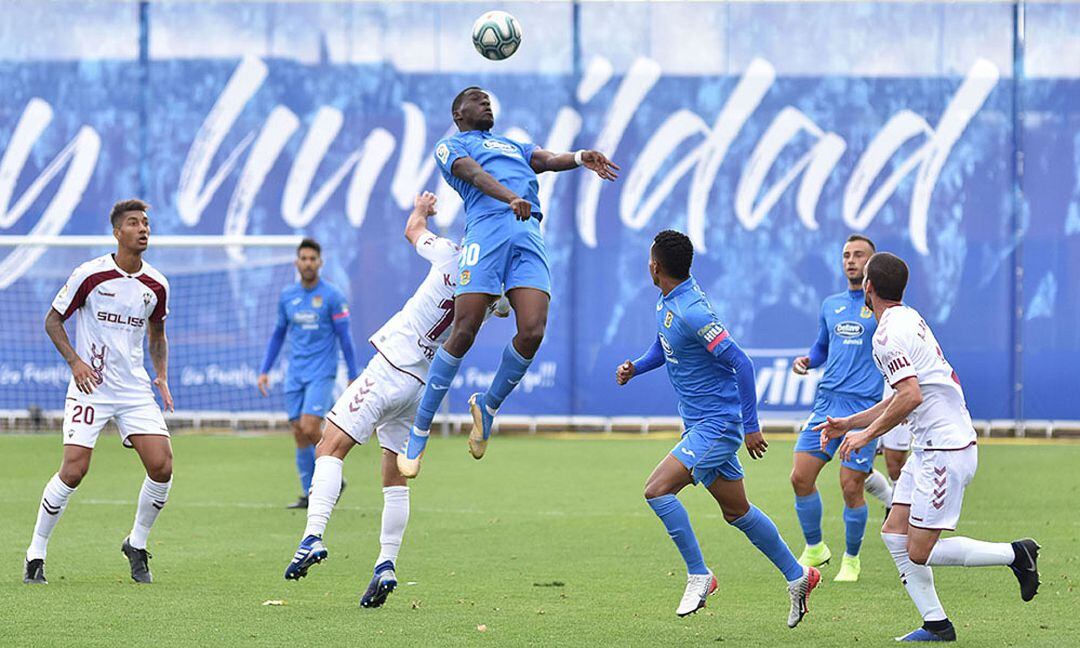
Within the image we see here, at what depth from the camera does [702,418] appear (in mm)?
8750

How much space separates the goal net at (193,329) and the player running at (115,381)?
42.0ft

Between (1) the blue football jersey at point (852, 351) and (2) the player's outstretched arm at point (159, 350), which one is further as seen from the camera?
(1) the blue football jersey at point (852, 351)

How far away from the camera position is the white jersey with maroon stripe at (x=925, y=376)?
7.86 m

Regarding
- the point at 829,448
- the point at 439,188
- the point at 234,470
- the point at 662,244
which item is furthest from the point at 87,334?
the point at 439,188

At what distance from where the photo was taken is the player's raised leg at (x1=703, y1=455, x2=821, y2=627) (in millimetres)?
8609

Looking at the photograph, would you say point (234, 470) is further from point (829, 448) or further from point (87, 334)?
point (829, 448)

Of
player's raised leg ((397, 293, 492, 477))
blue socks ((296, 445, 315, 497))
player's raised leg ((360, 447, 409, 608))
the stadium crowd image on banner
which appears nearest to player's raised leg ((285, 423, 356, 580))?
player's raised leg ((360, 447, 409, 608))

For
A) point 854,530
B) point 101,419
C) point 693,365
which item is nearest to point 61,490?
point 101,419

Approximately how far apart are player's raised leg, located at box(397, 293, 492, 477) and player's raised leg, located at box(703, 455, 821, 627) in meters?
1.58

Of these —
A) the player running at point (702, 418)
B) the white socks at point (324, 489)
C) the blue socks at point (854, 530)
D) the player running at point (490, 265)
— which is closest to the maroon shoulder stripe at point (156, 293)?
the white socks at point (324, 489)

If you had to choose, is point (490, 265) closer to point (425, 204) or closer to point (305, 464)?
point (425, 204)

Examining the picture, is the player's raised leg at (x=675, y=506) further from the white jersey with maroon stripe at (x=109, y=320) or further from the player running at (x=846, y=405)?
the white jersey with maroon stripe at (x=109, y=320)

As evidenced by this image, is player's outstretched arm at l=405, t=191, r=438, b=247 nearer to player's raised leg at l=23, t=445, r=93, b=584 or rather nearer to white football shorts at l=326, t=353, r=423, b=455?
white football shorts at l=326, t=353, r=423, b=455

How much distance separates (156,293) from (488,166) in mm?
2751
